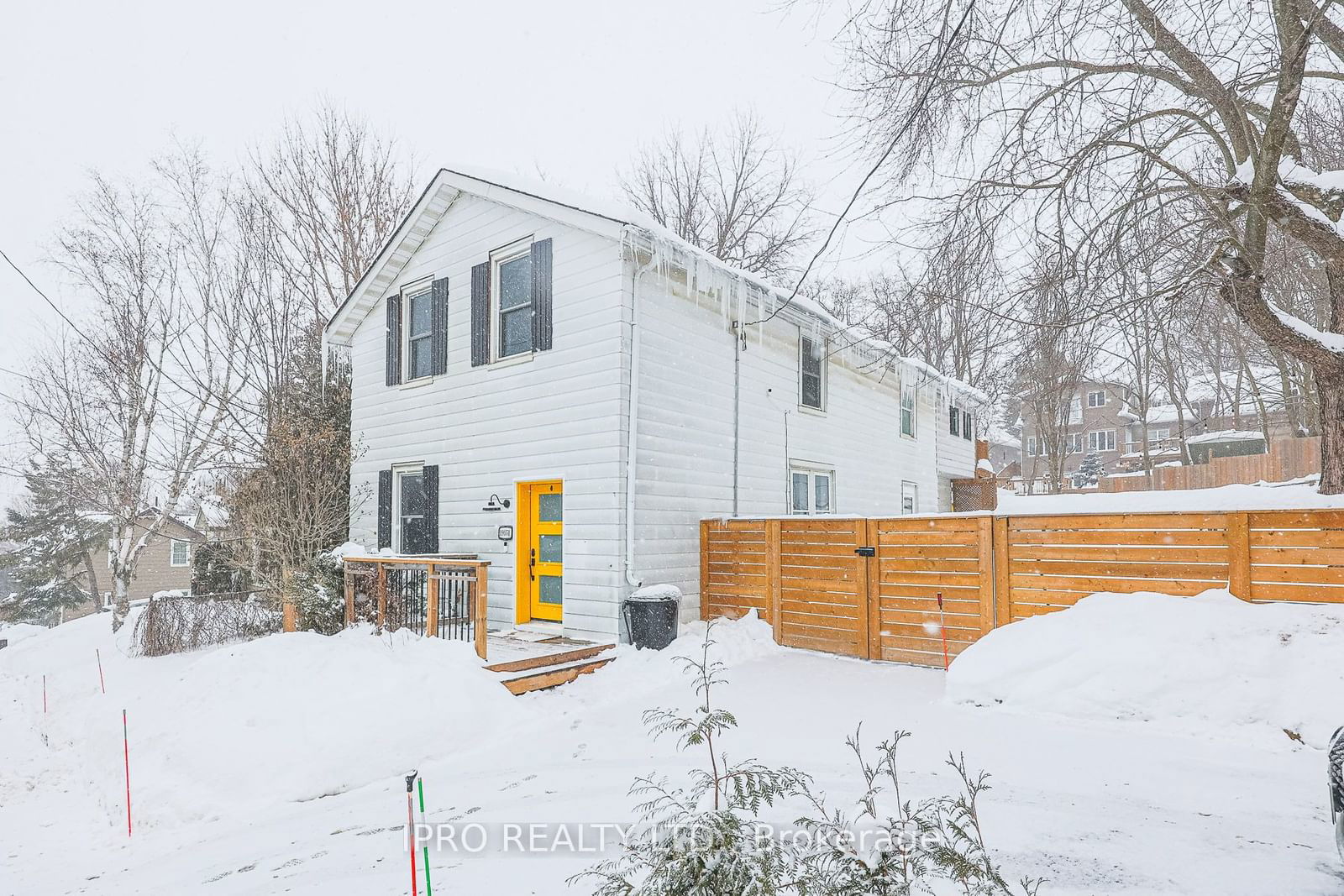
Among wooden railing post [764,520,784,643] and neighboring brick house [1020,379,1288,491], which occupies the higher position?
neighboring brick house [1020,379,1288,491]

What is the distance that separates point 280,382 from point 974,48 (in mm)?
14878

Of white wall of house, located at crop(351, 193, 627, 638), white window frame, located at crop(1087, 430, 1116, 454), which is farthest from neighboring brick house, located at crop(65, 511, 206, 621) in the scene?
white window frame, located at crop(1087, 430, 1116, 454)

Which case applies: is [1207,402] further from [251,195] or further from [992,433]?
[251,195]

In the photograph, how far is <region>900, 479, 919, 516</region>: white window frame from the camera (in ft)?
50.0

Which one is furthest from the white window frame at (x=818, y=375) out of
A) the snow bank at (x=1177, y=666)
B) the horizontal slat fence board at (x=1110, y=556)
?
the snow bank at (x=1177, y=666)

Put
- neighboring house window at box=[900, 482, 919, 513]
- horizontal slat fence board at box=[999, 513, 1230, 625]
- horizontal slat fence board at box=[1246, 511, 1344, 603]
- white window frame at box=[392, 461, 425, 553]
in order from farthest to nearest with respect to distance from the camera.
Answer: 1. neighboring house window at box=[900, 482, 919, 513]
2. white window frame at box=[392, 461, 425, 553]
3. horizontal slat fence board at box=[999, 513, 1230, 625]
4. horizontal slat fence board at box=[1246, 511, 1344, 603]

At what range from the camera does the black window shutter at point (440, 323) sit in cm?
1016

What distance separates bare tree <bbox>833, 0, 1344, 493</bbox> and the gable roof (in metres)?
1.69

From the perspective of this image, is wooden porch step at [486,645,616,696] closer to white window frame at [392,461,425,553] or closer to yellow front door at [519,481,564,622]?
yellow front door at [519,481,564,622]

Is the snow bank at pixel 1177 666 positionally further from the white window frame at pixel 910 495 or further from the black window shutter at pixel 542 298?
the white window frame at pixel 910 495

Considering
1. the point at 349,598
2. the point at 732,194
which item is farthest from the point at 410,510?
the point at 732,194

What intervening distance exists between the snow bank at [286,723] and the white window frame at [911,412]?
11.6 metres

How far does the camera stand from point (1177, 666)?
16.5 feet

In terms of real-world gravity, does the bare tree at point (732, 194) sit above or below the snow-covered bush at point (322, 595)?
above
